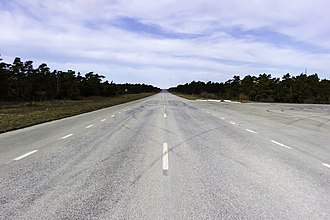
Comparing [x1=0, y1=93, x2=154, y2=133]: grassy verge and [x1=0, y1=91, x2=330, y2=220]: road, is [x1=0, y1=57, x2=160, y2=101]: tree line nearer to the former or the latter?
[x1=0, y1=93, x2=154, y2=133]: grassy verge

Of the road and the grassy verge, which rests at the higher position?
the road

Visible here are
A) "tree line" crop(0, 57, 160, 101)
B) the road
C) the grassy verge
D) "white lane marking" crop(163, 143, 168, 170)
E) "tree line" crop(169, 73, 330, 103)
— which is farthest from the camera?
"tree line" crop(169, 73, 330, 103)

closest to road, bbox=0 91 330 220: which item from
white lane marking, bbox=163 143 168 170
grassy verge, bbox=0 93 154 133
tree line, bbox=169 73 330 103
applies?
white lane marking, bbox=163 143 168 170

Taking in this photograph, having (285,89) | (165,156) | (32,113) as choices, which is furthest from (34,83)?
(165,156)

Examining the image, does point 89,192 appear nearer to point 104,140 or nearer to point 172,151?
point 172,151

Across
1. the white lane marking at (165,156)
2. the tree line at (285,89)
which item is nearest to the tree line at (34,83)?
the tree line at (285,89)

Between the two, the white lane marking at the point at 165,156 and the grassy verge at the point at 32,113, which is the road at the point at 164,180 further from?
the grassy verge at the point at 32,113

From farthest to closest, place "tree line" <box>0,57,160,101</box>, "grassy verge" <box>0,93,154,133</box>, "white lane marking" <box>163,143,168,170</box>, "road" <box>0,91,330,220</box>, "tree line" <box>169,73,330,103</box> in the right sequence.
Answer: "tree line" <box>169,73,330,103</box> < "tree line" <box>0,57,160,101</box> < "grassy verge" <box>0,93,154,133</box> < "white lane marking" <box>163,143,168,170</box> < "road" <box>0,91,330,220</box>

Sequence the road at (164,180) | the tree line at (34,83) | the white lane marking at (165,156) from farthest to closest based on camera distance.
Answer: the tree line at (34,83)
the white lane marking at (165,156)
the road at (164,180)

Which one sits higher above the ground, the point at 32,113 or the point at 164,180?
the point at 164,180

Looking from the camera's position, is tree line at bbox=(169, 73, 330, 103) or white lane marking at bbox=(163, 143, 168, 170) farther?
tree line at bbox=(169, 73, 330, 103)

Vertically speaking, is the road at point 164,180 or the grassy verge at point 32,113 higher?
the road at point 164,180

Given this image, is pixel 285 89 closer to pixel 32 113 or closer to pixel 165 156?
pixel 32 113

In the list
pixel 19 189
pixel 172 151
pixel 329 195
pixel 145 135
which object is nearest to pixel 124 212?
pixel 19 189
